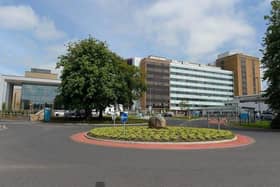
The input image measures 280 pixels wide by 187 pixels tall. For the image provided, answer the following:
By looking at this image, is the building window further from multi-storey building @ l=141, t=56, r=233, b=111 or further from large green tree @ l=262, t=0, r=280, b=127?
large green tree @ l=262, t=0, r=280, b=127

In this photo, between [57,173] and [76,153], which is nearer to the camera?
[57,173]

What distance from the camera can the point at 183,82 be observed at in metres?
128

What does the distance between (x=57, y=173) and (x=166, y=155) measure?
5022 millimetres

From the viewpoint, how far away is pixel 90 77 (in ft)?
111

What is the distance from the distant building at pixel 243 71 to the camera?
472 ft

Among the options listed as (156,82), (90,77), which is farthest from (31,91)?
(156,82)

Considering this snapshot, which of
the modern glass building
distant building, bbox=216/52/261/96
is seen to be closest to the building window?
distant building, bbox=216/52/261/96

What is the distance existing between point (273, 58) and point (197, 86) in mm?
104227

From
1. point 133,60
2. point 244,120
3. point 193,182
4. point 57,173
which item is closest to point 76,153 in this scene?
point 57,173

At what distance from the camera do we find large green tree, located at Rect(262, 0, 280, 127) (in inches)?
1070

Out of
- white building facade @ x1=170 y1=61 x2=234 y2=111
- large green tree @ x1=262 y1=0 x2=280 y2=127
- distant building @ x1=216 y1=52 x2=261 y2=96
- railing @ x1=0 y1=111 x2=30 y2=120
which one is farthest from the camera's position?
distant building @ x1=216 y1=52 x2=261 y2=96

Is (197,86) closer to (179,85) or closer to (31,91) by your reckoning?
(179,85)

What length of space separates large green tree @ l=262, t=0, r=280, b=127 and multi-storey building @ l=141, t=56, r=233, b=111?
88.8 m

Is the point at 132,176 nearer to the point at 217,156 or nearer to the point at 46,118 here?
the point at 217,156
